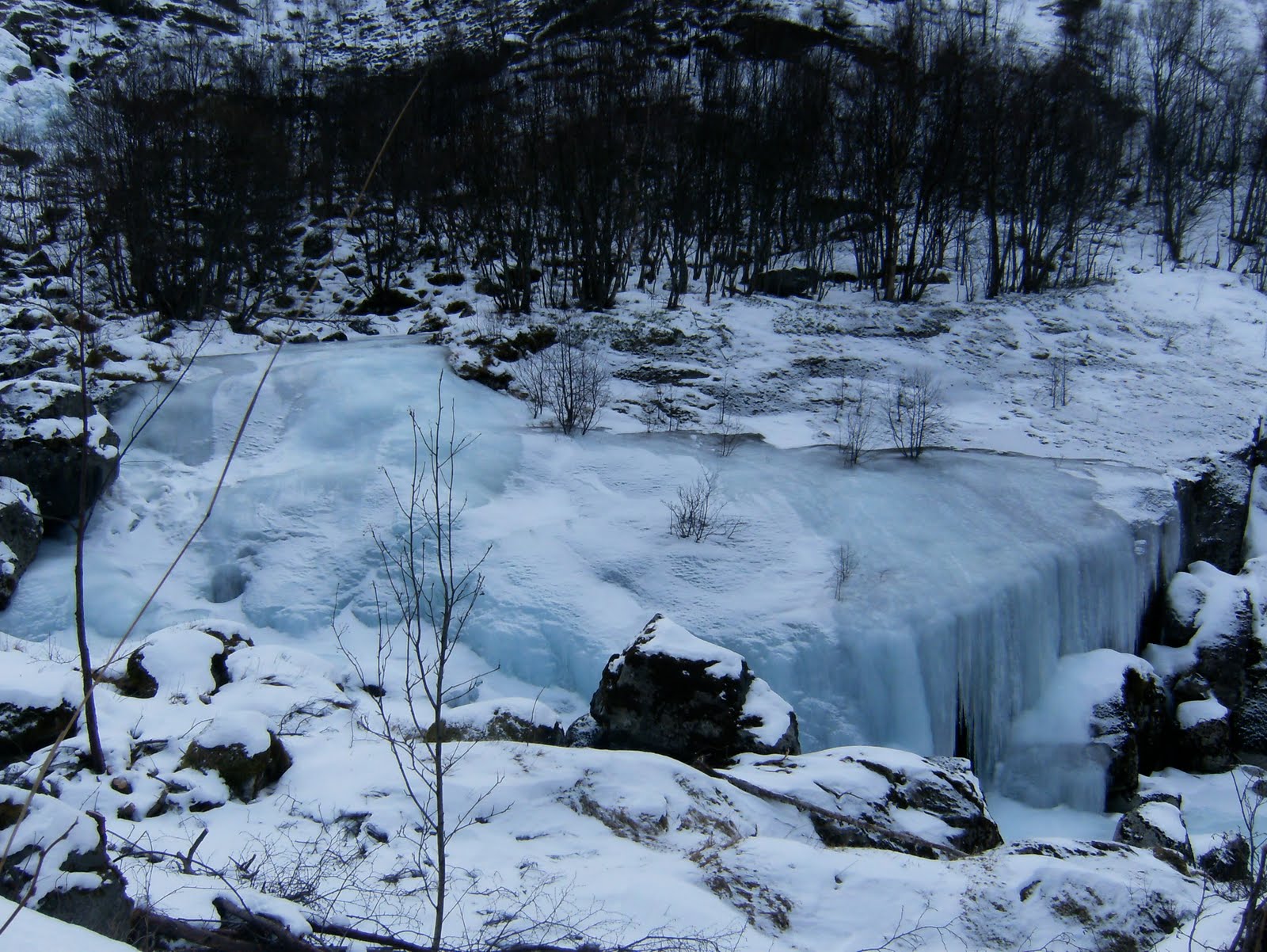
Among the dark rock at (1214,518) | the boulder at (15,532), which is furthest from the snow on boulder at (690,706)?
the dark rock at (1214,518)

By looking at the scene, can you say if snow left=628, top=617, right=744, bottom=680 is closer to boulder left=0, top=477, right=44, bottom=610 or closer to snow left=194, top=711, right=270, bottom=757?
snow left=194, top=711, right=270, bottom=757

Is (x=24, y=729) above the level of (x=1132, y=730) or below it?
above

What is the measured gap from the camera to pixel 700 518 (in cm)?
923

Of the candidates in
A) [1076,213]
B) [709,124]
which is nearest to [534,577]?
[709,124]

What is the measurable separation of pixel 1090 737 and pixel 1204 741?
1.65 m

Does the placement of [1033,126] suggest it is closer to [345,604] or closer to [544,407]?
[544,407]

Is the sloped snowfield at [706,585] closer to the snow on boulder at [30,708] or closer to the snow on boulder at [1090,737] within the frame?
the snow on boulder at [1090,737]

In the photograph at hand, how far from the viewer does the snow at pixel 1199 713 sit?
844 centimetres

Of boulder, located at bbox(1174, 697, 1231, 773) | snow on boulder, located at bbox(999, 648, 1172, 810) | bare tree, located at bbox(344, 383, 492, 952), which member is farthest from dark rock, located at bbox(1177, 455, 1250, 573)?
bare tree, located at bbox(344, 383, 492, 952)

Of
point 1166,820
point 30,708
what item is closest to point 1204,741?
point 1166,820

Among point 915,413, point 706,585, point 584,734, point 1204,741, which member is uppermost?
point 915,413

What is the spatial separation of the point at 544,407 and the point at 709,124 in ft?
38.5

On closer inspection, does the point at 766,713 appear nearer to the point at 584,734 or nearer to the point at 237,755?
the point at 584,734

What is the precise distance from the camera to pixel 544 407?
41.5 ft
